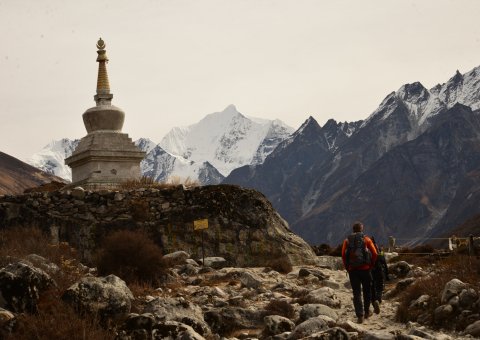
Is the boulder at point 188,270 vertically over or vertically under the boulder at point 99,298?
over

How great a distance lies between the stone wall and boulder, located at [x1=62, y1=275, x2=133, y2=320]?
10098 millimetres

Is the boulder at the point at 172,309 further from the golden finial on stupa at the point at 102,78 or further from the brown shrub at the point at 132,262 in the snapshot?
the golden finial on stupa at the point at 102,78

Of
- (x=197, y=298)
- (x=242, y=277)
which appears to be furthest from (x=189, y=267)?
(x=197, y=298)

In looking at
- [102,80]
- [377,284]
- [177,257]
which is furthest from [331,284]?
[102,80]

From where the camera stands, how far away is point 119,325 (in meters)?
13.0

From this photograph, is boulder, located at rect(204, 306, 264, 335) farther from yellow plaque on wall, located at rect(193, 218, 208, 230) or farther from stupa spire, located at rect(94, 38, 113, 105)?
stupa spire, located at rect(94, 38, 113, 105)

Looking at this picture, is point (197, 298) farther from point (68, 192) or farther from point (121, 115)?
point (121, 115)

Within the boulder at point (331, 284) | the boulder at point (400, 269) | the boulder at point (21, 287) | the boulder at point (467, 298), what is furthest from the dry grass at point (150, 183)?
the boulder at point (467, 298)

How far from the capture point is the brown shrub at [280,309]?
1558cm

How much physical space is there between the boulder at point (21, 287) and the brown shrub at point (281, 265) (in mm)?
9537

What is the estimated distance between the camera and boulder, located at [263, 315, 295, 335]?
1443cm

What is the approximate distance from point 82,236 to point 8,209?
93.1 inches

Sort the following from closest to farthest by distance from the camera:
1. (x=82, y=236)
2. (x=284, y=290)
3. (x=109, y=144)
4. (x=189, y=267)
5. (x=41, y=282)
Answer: (x=41, y=282) → (x=284, y=290) → (x=189, y=267) → (x=82, y=236) → (x=109, y=144)

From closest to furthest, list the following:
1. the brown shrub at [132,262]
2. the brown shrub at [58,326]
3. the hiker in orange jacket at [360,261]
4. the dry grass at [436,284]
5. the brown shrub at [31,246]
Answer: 1. the brown shrub at [58,326]
2. the dry grass at [436,284]
3. the hiker in orange jacket at [360,261]
4. the brown shrub at [132,262]
5. the brown shrub at [31,246]
